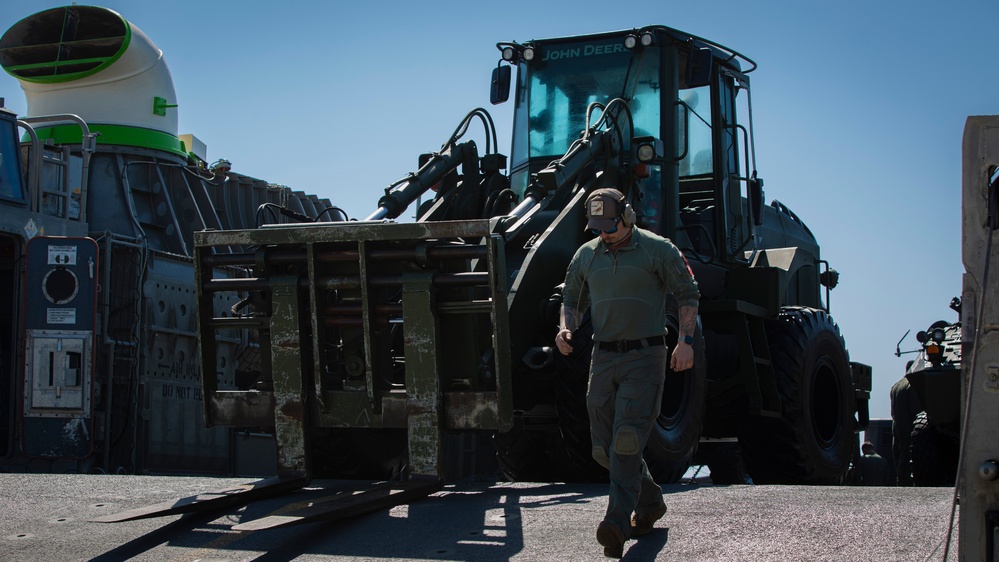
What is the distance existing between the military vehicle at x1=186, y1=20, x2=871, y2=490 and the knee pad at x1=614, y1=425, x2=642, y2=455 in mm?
1318

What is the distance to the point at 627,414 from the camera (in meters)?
6.07

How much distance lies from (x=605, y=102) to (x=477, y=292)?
326 centimetres

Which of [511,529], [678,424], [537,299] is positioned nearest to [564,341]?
[511,529]

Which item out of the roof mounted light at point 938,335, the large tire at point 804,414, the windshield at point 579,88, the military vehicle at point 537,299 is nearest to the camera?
the military vehicle at point 537,299

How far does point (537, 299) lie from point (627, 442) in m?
2.77

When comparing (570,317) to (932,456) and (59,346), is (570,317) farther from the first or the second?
(59,346)

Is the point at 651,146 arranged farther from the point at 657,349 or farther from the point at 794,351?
the point at 657,349

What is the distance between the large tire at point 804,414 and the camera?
1036 centimetres

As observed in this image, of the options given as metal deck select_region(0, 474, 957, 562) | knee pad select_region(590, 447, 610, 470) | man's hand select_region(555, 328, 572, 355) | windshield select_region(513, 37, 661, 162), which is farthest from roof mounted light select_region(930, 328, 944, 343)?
man's hand select_region(555, 328, 572, 355)

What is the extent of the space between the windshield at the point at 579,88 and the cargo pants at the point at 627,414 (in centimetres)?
462

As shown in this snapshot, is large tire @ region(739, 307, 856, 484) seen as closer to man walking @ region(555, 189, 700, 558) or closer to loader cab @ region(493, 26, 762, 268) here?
loader cab @ region(493, 26, 762, 268)

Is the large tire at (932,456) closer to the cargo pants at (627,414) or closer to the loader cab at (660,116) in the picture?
the loader cab at (660,116)

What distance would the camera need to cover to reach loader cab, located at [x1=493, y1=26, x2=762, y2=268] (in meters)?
10.4

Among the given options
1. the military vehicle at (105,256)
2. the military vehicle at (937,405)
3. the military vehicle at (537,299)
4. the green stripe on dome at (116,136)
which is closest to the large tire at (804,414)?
the military vehicle at (537,299)
